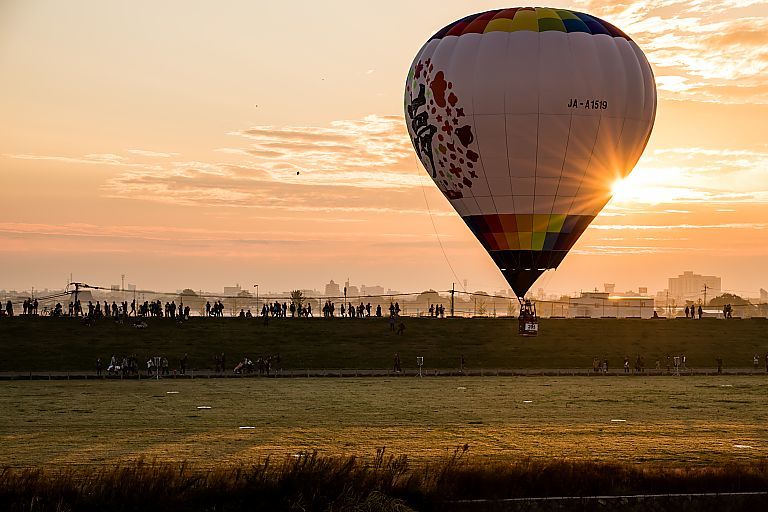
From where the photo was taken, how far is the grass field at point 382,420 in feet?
111

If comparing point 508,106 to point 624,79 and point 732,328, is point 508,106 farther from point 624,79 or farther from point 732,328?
point 732,328

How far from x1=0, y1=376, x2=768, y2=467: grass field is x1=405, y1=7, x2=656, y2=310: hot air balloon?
903 cm

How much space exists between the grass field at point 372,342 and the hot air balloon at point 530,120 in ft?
49.4

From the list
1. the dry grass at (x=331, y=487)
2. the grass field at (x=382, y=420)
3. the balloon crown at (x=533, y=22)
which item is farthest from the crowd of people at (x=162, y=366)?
the dry grass at (x=331, y=487)

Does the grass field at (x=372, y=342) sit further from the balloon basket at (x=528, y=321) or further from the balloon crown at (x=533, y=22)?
the balloon crown at (x=533, y=22)

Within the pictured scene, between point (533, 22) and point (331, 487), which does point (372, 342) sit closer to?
point (533, 22)

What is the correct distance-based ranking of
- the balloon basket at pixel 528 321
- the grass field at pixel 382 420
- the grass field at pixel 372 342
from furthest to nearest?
1. the grass field at pixel 372 342
2. the balloon basket at pixel 528 321
3. the grass field at pixel 382 420

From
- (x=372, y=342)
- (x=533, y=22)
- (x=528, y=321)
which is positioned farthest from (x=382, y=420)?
(x=372, y=342)

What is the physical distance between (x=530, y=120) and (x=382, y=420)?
21.7m

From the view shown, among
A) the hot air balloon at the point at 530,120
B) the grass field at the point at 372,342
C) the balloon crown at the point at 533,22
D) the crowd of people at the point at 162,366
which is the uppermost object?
the balloon crown at the point at 533,22

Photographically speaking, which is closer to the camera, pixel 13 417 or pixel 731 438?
pixel 731 438

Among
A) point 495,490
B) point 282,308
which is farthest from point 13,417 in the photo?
point 282,308

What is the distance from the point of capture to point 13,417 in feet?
142

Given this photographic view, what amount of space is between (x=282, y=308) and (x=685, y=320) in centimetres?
3190
